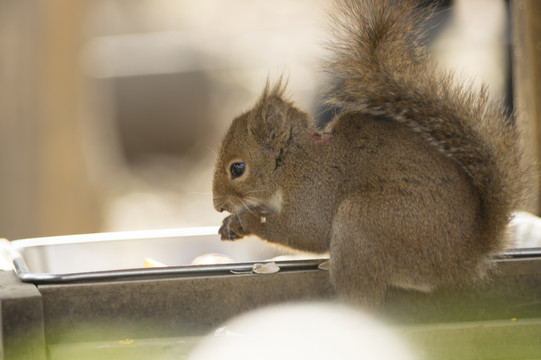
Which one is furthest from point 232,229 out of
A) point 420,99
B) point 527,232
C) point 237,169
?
point 527,232

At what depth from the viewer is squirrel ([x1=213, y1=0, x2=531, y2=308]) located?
46.1 inches

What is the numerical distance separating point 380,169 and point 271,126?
0.84 feet

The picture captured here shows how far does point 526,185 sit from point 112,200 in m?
3.98

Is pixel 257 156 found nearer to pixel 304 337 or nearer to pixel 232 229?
pixel 232 229

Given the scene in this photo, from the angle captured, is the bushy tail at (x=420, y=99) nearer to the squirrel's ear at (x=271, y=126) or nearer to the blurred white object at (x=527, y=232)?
the squirrel's ear at (x=271, y=126)

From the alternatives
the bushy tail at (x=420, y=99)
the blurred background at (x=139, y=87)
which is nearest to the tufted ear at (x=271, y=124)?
the bushy tail at (x=420, y=99)

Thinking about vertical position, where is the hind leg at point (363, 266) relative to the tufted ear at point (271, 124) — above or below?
below

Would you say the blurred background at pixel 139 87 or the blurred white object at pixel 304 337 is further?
the blurred background at pixel 139 87

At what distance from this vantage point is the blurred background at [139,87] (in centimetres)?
276

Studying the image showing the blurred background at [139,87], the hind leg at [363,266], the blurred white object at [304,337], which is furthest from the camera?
the blurred background at [139,87]

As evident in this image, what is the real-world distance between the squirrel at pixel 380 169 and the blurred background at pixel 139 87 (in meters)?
1.07

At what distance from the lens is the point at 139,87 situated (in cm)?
503

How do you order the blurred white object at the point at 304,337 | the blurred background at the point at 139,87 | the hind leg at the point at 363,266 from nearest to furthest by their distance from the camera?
the blurred white object at the point at 304,337, the hind leg at the point at 363,266, the blurred background at the point at 139,87

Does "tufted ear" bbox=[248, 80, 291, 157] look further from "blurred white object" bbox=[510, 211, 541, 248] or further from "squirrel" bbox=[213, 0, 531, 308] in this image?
"blurred white object" bbox=[510, 211, 541, 248]
